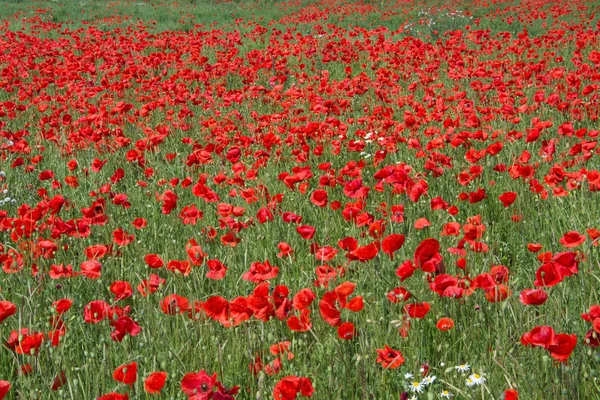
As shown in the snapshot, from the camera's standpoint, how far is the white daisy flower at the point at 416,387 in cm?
174

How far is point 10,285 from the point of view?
8.39ft

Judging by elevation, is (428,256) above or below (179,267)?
above

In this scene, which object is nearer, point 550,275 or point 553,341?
point 553,341

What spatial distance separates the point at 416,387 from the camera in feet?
5.72

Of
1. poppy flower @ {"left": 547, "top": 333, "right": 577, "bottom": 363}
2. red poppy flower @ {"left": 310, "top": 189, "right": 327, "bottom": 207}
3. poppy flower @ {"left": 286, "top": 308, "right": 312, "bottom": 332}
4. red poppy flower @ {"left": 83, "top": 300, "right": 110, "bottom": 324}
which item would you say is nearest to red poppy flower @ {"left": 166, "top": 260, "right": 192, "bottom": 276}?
red poppy flower @ {"left": 83, "top": 300, "right": 110, "bottom": 324}

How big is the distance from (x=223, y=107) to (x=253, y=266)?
14.7 ft

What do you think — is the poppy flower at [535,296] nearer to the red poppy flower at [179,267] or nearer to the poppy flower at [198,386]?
the poppy flower at [198,386]

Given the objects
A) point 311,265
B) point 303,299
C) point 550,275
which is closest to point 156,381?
point 303,299

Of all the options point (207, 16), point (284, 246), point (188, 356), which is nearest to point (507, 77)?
point (284, 246)

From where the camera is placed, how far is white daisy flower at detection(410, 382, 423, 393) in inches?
68.3

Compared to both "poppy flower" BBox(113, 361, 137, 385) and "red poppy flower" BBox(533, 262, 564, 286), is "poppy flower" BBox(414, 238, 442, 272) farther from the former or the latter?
"poppy flower" BBox(113, 361, 137, 385)

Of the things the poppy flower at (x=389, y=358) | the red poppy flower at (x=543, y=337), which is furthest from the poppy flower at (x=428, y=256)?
the red poppy flower at (x=543, y=337)

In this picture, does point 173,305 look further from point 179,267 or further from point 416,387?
point 416,387

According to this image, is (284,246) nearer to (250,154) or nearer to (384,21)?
(250,154)
